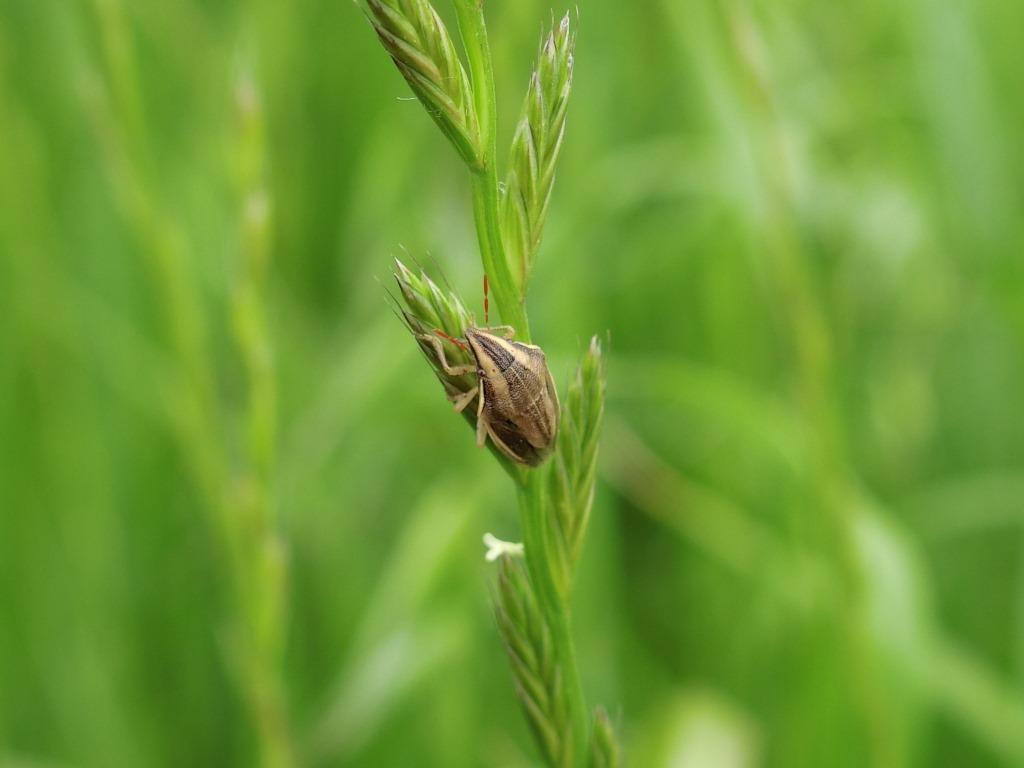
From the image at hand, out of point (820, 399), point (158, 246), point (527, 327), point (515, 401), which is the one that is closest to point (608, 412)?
point (820, 399)

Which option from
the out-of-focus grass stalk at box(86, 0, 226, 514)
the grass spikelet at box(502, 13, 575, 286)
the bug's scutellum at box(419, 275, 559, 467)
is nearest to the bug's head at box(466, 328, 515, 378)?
the bug's scutellum at box(419, 275, 559, 467)

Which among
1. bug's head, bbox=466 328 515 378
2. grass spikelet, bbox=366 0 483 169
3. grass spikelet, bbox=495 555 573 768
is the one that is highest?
grass spikelet, bbox=366 0 483 169

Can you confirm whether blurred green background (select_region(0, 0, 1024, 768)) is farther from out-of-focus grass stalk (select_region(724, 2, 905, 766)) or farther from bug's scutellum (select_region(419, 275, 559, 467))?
bug's scutellum (select_region(419, 275, 559, 467))

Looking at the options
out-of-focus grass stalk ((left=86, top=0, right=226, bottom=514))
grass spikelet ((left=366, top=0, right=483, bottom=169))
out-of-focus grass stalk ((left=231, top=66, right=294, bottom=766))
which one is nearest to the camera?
grass spikelet ((left=366, top=0, right=483, bottom=169))

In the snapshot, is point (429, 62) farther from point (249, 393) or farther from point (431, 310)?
point (249, 393)

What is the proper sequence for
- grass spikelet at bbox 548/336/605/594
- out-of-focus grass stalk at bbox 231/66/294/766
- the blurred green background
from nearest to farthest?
grass spikelet at bbox 548/336/605/594, out-of-focus grass stalk at bbox 231/66/294/766, the blurred green background

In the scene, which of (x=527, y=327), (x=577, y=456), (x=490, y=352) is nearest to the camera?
(x=527, y=327)

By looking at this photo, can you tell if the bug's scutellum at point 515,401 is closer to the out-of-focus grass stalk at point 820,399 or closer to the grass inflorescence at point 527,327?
the grass inflorescence at point 527,327
